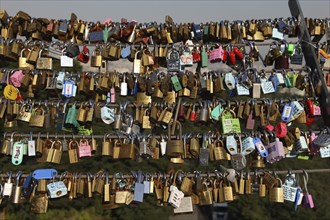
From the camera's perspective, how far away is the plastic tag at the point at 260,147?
3.51m

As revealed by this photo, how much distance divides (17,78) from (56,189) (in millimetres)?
1109

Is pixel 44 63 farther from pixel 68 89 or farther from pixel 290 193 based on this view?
pixel 290 193

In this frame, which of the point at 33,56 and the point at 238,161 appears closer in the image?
the point at 238,161

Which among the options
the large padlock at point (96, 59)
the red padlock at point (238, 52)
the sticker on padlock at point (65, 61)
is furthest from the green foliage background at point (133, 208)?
the sticker on padlock at point (65, 61)

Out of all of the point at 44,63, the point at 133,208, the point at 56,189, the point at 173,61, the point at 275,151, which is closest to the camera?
the point at 56,189

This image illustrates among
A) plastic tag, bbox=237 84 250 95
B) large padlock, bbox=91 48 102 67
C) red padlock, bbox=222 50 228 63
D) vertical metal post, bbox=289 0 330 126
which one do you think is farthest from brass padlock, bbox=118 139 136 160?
vertical metal post, bbox=289 0 330 126

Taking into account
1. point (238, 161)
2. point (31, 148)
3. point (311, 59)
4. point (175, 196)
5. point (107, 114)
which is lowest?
point (175, 196)

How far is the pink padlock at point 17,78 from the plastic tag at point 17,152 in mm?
595

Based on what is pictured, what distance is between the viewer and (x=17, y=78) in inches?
152

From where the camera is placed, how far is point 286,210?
1733 cm

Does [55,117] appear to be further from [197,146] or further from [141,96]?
[197,146]

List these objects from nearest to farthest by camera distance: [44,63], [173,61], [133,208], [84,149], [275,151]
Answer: [275,151]
[84,149]
[44,63]
[173,61]
[133,208]

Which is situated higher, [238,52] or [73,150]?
[238,52]

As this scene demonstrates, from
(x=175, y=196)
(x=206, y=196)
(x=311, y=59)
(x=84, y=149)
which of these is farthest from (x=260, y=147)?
(x=84, y=149)
